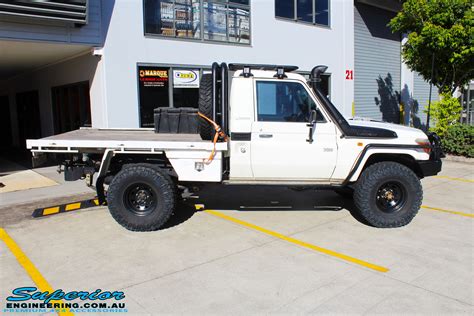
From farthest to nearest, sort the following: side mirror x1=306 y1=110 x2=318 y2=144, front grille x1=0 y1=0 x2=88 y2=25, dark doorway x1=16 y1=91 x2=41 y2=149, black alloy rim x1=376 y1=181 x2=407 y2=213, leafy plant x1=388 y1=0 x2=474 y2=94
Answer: dark doorway x1=16 y1=91 x2=41 y2=149 < leafy plant x1=388 y1=0 x2=474 y2=94 < front grille x1=0 y1=0 x2=88 y2=25 < black alloy rim x1=376 y1=181 x2=407 y2=213 < side mirror x1=306 y1=110 x2=318 y2=144

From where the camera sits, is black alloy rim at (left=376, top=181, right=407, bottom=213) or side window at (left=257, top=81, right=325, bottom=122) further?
black alloy rim at (left=376, top=181, right=407, bottom=213)

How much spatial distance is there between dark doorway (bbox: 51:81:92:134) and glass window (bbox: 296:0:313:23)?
294 inches

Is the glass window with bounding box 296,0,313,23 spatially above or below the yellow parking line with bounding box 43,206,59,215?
above

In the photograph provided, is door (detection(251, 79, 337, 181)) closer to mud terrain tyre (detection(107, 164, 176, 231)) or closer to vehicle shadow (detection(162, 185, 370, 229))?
vehicle shadow (detection(162, 185, 370, 229))

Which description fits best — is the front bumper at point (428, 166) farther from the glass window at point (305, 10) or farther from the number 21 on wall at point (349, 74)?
the number 21 on wall at point (349, 74)

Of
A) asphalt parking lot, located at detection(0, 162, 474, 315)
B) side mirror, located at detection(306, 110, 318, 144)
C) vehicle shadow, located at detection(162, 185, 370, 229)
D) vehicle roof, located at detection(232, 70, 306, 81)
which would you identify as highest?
vehicle roof, located at detection(232, 70, 306, 81)

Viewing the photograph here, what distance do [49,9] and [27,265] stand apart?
243 inches

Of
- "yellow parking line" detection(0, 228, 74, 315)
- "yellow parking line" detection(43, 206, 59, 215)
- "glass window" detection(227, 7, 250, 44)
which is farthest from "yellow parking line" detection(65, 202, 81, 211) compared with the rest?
"glass window" detection(227, 7, 250, 44)

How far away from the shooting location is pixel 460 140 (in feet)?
42.0

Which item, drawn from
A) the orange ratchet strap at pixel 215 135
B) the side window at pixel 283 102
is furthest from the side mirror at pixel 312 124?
the orange ratchet strap at pixel 215 135

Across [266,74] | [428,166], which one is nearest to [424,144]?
[428,166]

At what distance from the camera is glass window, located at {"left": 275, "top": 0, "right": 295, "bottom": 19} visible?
1363cm

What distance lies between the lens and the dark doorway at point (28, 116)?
15.7m

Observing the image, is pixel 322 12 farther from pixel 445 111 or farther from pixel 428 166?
pixel 428 166
